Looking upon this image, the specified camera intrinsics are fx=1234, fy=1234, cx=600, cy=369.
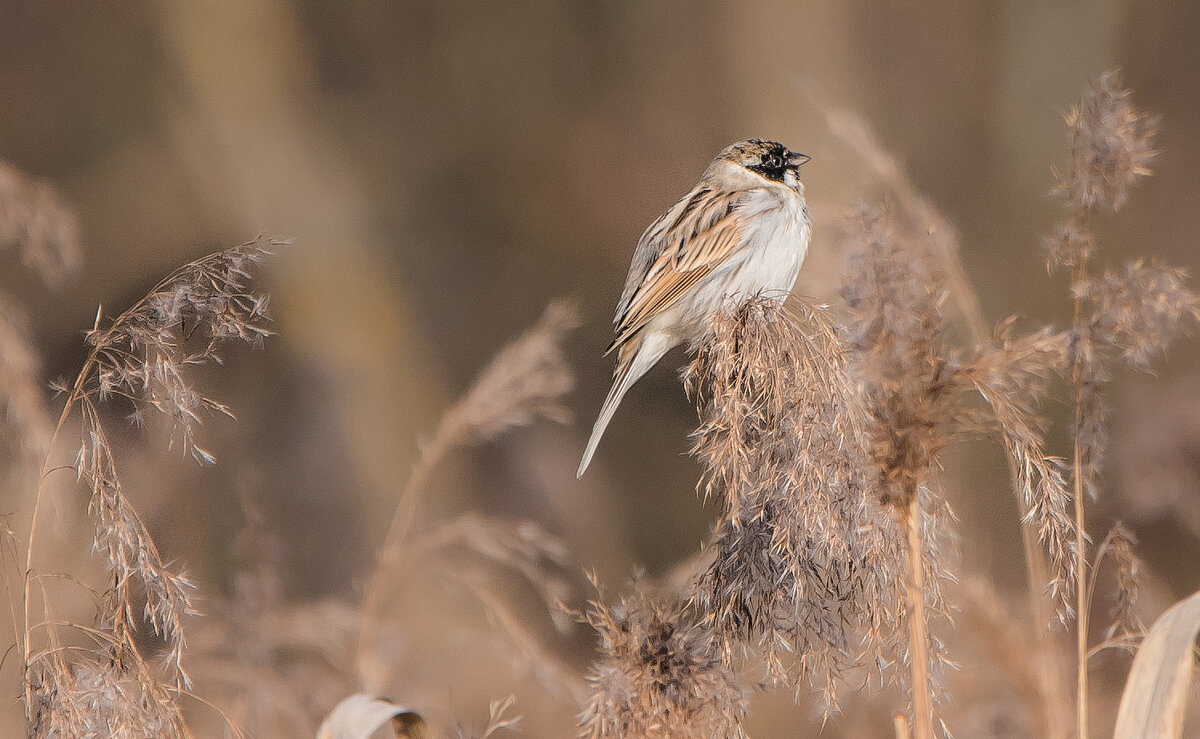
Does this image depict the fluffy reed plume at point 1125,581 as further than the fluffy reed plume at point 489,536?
No

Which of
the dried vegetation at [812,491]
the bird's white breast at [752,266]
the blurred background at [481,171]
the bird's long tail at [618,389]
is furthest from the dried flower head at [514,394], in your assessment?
the blurred background at [481,171]

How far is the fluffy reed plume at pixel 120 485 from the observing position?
1536mm

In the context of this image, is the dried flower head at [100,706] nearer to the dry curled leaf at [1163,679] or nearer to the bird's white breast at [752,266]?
the dry curled leaf at [1163,679]

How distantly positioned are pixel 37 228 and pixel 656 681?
130cm

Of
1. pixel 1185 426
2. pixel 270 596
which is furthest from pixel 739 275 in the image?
pixel 270 596

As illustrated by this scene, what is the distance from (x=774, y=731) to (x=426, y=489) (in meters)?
2.38

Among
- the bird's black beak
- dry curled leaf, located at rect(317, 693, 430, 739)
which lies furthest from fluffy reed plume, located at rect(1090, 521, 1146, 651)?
the bird's black beak

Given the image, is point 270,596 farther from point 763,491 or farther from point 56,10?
point 56,10

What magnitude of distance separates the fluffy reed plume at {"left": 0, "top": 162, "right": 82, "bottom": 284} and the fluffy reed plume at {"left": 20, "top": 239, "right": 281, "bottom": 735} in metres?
0.51

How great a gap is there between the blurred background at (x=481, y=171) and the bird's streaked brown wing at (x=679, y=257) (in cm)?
188

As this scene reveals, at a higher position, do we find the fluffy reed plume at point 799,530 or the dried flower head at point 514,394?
the fluffy reed plume at point 799,530

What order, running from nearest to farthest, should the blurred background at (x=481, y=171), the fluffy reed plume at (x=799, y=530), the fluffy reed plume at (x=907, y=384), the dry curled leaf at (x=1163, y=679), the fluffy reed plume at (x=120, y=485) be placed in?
the dry curled leaf at (x=1163, y=679), the fluffy reed plume at (x=907, y=384), the fluffy reed plume at (x=120, y=485), the fluffy reed plume at (x=799, y=530), the blurred background at (x=481, y=171)

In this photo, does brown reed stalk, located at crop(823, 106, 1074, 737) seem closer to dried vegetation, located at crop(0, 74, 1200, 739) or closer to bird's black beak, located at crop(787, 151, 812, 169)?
dried vegetation, located at crop(0, 74, 1200, 739)

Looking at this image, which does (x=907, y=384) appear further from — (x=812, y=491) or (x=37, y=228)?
(x=37, y=228)
